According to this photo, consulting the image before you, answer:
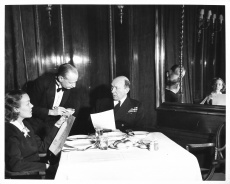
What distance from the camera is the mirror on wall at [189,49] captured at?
3562 mm

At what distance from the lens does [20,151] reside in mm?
1810

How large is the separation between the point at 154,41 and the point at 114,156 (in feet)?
7.78

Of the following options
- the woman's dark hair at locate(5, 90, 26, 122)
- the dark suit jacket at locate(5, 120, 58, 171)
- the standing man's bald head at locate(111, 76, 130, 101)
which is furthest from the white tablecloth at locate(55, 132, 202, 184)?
the standing man's bald head at locate(111, 76, 130, 101)

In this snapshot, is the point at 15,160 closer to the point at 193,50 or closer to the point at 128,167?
the point at 128,167

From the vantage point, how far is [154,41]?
3.57m

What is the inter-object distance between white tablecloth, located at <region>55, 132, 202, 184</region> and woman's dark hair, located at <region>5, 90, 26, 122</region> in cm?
60

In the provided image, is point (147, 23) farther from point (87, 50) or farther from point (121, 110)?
point (121, 110)

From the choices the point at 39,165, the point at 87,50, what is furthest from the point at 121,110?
the point at 87,50

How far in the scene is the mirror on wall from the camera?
3562mm

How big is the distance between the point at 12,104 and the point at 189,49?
354 cm

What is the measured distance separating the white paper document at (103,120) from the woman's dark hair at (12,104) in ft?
2.39

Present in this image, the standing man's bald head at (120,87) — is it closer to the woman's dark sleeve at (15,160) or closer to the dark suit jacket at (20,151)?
the dark suit jacket at (20,151)

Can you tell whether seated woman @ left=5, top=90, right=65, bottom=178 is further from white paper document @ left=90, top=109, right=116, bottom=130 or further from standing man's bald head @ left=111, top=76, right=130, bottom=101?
standing man's bald head @ left=111, top=76, right=130, bottom=101

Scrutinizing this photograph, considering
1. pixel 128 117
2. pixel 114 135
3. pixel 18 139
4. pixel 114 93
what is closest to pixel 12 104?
pixel 18 139
